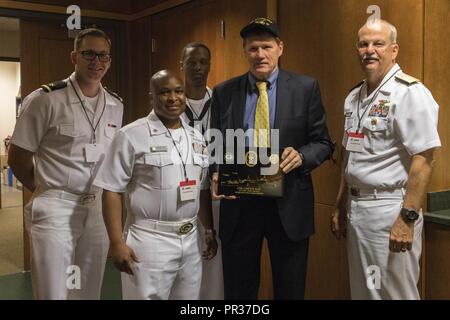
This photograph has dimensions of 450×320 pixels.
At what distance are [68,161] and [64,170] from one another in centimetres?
4

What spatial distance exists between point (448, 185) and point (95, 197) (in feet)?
4.82

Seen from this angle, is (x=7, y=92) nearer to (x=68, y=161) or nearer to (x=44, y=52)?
(x=44, y=52)

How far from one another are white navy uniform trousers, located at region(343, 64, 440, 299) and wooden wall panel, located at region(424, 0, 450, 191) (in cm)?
31

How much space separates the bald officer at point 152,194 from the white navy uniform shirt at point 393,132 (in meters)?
0.65

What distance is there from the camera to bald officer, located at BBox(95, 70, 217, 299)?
1.49 meters

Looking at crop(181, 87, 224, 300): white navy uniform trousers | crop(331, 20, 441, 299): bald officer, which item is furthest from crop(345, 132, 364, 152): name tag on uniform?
crop(181, 87, 224, 300): white navy uniform trousers

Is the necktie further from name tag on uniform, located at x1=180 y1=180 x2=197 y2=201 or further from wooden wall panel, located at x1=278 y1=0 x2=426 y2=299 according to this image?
wooden wall panel, located at x1=278 y1=0 x2=426 y2=299

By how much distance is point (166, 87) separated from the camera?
147cm

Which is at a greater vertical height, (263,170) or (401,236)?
(263,170)

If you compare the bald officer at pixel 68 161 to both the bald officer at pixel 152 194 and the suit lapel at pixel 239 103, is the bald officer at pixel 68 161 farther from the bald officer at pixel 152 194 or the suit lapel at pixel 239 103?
the suit lapel at pixel 239 103

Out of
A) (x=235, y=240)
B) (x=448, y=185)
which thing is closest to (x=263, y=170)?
(x=235, y=240)

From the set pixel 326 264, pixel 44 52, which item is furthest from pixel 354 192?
pixel 44 52

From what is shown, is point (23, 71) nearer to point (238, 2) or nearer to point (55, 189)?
point (55, 189)

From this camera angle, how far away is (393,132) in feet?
5.50
